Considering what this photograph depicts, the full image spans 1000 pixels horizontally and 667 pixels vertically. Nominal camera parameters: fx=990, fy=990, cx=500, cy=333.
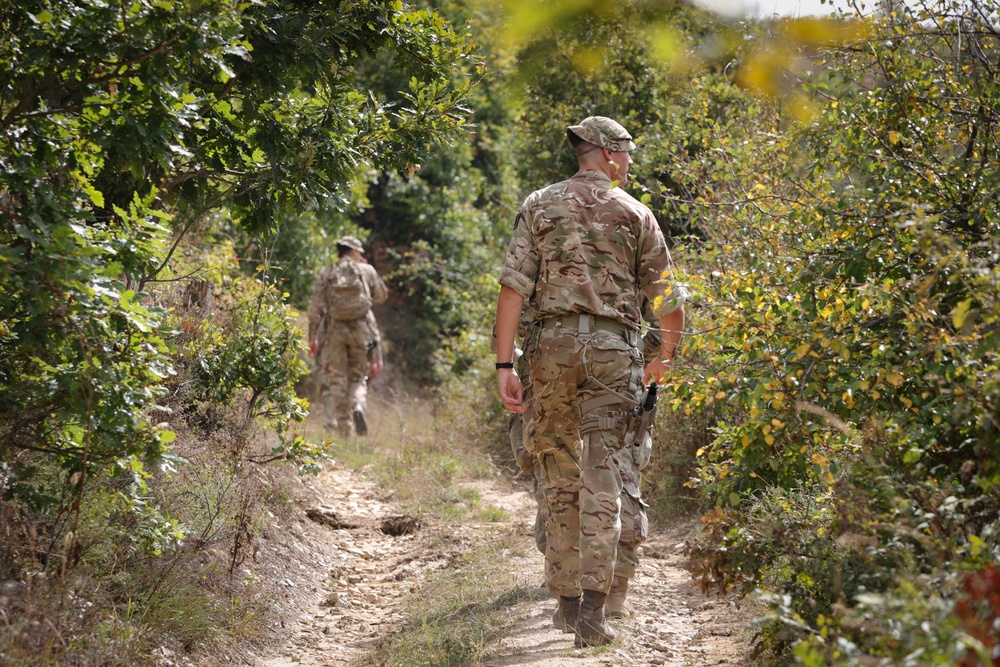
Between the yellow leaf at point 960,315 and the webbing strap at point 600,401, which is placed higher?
the yellow leaf at point 960,315

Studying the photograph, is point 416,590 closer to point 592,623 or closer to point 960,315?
point 592,623

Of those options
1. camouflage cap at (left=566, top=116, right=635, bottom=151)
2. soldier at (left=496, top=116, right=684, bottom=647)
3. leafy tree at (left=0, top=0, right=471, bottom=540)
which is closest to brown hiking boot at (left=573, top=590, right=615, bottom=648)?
soldier at (left=496, top=116, right=684, bottom=647)

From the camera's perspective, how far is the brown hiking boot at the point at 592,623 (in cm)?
457

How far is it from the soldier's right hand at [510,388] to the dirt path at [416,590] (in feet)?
3.70

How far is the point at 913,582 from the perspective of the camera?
109 inches

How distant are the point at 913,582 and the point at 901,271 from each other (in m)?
1.68

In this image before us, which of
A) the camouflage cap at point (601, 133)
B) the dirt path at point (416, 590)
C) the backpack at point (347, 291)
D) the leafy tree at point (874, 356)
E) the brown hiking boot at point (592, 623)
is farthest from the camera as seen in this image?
the backpack at point (347, 291)

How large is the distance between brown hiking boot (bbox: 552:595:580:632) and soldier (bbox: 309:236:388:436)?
7.13 metres

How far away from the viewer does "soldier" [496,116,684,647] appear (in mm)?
4645

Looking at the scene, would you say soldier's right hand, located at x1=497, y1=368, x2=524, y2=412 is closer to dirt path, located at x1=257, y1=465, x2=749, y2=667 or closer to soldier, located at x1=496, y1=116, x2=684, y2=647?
soldier, located at x1=496, y1=116, x2=684, y2=647

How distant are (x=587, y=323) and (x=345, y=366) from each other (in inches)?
298

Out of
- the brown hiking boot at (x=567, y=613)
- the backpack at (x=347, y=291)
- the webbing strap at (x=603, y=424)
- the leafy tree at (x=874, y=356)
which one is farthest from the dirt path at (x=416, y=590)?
the backpack at (x=347, y=291)

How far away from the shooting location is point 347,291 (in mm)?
11594

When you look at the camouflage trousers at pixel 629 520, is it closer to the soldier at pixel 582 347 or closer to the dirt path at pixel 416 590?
the soldier at pixel 582 347
